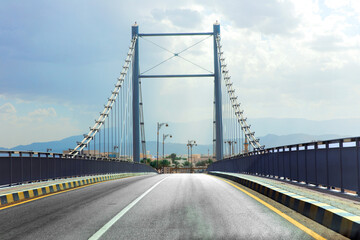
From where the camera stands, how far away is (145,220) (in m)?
8.55

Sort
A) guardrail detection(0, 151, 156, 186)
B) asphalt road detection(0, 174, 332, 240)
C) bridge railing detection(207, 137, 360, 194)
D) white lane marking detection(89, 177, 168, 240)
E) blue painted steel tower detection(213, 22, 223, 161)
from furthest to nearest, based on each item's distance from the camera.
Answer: blue painted steel tower detection(213, 22, 223, 161)
guardrail detection(0, 151, 156, 186)
bridge railing detection(207, 137, 360, 194)
asphalt road detection(0, 174, 332, 240)
white lane marking detection(89, 177, 168, 240)

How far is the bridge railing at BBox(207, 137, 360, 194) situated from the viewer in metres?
10.3

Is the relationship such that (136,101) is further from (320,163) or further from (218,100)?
(320,163)

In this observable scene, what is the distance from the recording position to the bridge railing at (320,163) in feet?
Answer: 33.8

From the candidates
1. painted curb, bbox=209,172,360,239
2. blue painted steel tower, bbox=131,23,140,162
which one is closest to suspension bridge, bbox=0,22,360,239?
painted curb, bbox=209,172,360,239

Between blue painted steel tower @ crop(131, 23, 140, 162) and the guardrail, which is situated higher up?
blue painted steel tower @ crop(131, 23, 140, 162)

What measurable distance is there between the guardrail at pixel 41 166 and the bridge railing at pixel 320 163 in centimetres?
902

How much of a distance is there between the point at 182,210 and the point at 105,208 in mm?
1743

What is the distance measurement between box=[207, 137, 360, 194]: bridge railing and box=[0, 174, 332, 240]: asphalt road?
1.96 metres

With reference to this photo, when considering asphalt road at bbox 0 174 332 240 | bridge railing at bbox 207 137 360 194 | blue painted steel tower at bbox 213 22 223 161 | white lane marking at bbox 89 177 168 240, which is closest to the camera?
white lane marking at bbox 89 177 168 240

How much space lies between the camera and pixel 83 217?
29.5ft

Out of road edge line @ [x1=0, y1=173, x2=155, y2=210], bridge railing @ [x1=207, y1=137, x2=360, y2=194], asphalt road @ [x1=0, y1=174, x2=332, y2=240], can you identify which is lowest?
asphalt road @ [x1=0, y1=174, x2=332, y2=240]

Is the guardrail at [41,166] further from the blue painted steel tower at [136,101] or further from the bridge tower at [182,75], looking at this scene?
the bridge tower at [182,75]

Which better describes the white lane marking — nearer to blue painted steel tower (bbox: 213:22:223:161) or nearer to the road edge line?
the road edge line
